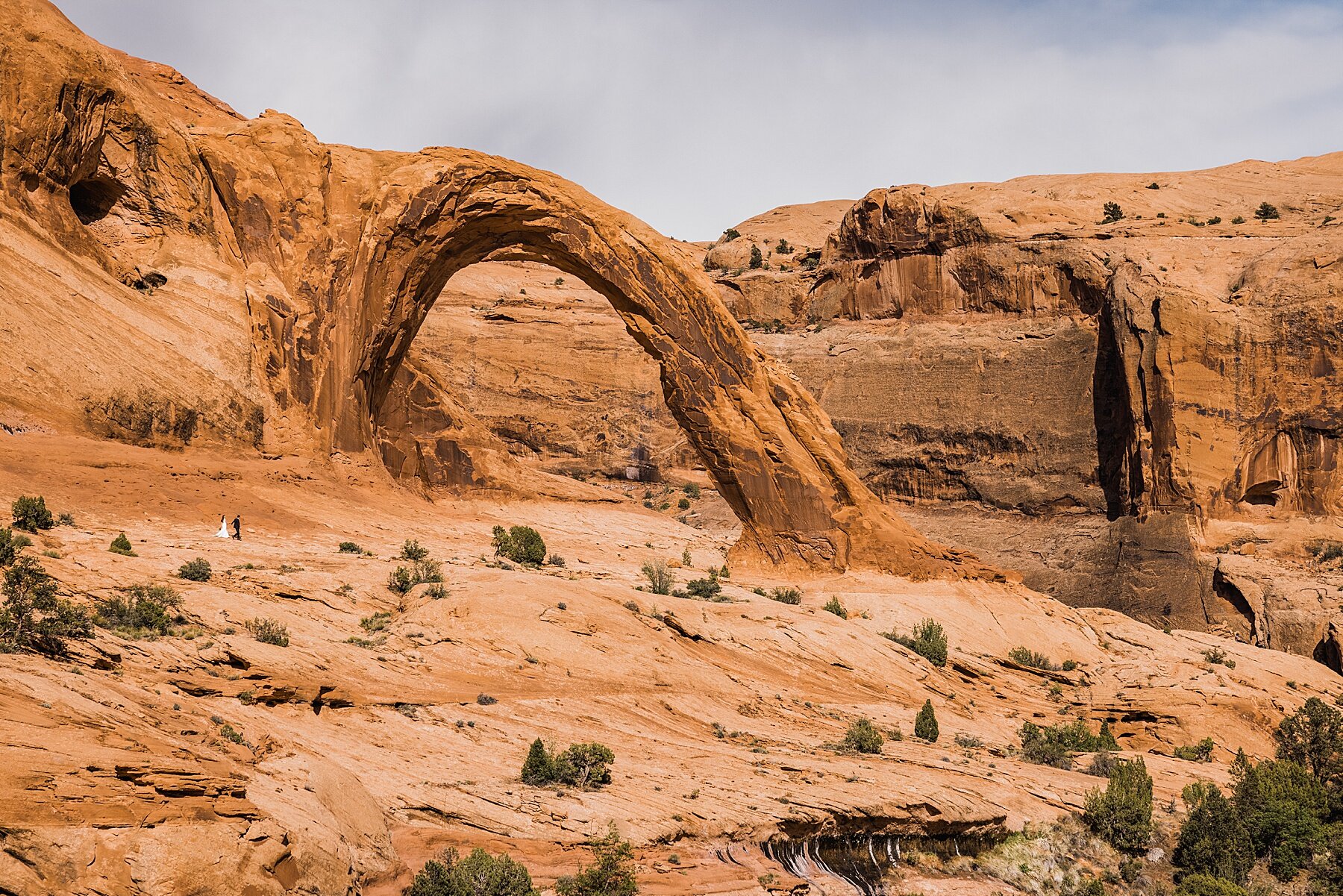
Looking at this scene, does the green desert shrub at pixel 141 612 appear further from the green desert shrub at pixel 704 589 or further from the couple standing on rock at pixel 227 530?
the green desert shrub at pixel 704 589

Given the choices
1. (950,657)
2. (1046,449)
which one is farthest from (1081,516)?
(950,657)

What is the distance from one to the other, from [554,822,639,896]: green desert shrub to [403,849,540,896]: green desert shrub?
0.35 meters

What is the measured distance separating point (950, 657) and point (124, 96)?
71.2 feet

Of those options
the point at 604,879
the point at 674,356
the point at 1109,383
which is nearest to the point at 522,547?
the point at 674,356

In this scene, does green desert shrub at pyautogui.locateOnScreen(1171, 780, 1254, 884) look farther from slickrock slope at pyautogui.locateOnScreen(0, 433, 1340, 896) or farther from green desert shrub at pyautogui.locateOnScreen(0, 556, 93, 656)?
green desert shrub at pyautogui.locateOnScreen(0, 556, 93, 656)

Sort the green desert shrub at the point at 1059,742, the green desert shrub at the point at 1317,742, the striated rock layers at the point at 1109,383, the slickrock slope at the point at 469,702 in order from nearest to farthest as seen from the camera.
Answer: the slickrock slope at the point at 469,702, the green desert shrub at the point at 1059,742, the green desert shrub at the point at 1317,742, the striated rock layers at the point at 1109,383

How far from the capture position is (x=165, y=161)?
27.3m

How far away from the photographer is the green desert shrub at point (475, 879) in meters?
11.1

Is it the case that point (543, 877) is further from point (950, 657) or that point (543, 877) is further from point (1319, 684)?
point (1319, 684)

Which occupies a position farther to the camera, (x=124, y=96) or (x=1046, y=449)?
(x=1046, y=449)

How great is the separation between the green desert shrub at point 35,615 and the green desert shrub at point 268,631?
7.76ft

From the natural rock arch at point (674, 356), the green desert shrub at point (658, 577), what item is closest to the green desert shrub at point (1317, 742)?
the natural rock arch at point (674, 356)

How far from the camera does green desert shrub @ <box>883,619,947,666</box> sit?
2444 cm

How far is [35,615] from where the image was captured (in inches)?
547
